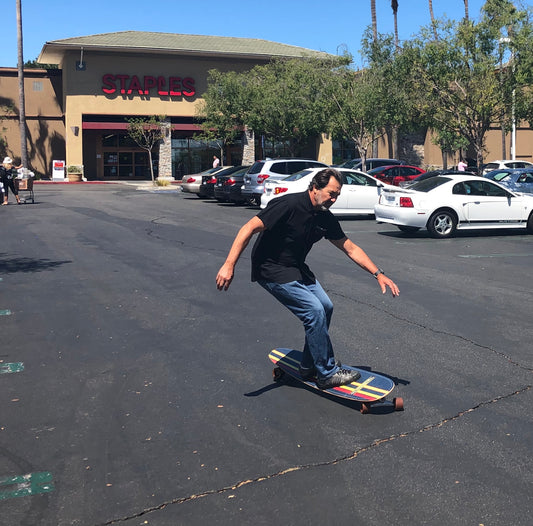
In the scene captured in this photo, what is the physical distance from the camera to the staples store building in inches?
1875

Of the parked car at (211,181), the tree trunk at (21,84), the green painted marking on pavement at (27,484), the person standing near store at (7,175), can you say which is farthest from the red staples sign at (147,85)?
the green painted marking on pavement at (27,484)

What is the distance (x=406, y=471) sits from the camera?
4398 mm

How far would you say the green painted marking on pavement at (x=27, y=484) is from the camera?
4129 millimetres

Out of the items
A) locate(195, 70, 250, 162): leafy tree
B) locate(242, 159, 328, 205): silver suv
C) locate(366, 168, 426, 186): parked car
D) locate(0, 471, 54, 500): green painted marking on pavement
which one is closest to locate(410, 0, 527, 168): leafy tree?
locate(366, 168, 426, 186): parked car

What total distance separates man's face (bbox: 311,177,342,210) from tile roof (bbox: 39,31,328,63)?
137 feet

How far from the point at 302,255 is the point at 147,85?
45.5m

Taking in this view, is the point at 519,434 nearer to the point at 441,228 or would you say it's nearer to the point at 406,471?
the point at 406,471

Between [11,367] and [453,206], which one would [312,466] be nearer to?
[11,367]

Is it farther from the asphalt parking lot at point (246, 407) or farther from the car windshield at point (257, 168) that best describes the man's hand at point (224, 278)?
the car windshield at point (257, 168)

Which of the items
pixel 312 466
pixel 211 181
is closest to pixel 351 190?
pixel 211 181

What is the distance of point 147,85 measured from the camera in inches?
1922

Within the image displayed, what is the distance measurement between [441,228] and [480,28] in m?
13.4

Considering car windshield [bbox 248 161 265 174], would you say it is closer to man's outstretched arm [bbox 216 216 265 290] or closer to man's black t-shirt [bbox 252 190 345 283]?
man's black t-shirt [bbox 252 190 345 283]

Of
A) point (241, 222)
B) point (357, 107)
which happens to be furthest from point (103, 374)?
point (357, 107)
